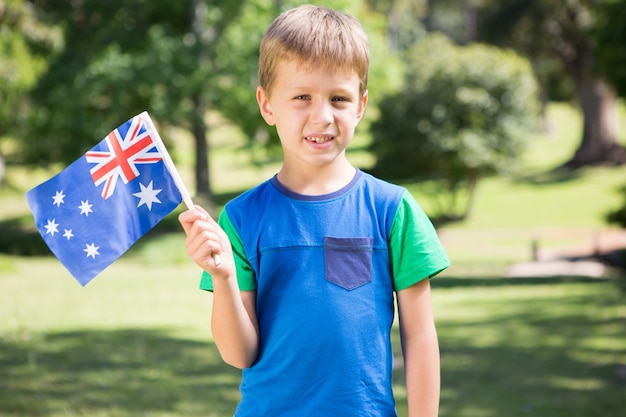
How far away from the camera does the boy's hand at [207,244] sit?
7.34 ft

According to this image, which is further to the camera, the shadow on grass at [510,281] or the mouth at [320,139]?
the shadow on grass at [510,281]

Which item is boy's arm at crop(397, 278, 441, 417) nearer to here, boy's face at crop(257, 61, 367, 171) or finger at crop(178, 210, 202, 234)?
boy's face at crop(257, 61, 367, 171)

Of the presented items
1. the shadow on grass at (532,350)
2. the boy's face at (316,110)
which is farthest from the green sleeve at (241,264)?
the shadow on grass at (532,350)

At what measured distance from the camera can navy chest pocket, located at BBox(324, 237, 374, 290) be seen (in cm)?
234

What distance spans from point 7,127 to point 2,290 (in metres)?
14.7

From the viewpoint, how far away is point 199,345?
9383 millimetres

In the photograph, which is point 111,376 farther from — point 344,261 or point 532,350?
point 344,261

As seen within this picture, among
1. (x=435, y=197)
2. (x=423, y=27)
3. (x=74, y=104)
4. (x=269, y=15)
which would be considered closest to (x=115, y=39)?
(x=74, y=104)

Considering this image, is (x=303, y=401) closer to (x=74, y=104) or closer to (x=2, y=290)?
(x=2, y=290)

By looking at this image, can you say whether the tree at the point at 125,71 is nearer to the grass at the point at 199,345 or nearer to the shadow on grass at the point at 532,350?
the grass at the point at 199,345

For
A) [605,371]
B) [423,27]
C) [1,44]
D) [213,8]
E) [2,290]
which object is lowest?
[605,371]

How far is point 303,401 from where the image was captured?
2342 mm

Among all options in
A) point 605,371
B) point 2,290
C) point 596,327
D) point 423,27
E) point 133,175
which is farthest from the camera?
point 423,27

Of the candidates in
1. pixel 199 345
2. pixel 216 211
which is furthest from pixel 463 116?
pixel 199 345
